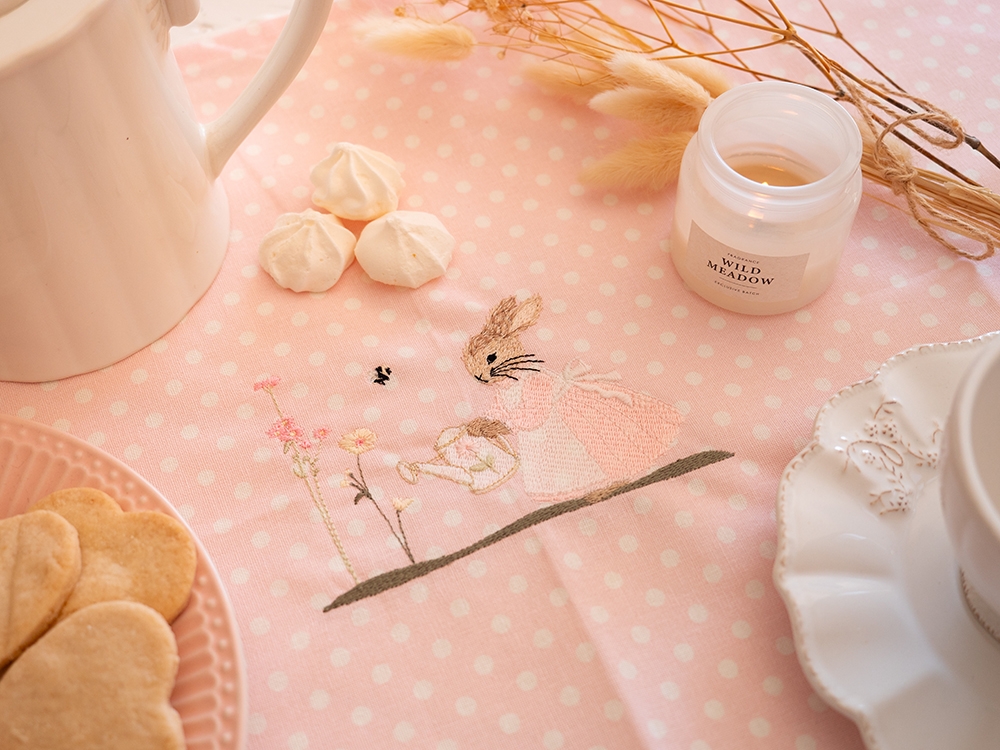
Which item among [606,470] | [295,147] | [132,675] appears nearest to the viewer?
[132,675]

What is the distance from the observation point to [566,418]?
552mm

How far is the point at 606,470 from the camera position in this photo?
0.53m

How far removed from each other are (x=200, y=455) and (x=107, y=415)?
7 centimetres

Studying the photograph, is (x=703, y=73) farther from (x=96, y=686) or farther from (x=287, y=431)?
(x=96, y=686)

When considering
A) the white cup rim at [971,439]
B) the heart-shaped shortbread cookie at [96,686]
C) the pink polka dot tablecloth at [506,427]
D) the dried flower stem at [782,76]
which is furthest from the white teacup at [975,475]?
A: the heart-shaped shortbread cookie at [96,686]

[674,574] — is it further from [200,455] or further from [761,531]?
[200,455]

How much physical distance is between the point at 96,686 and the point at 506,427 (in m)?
0.26

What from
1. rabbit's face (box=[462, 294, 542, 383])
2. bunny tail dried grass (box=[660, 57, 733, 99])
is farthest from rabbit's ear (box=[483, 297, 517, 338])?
bunny tail dried grass (box=[660, 57, 733, 99])

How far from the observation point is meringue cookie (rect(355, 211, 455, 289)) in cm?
59

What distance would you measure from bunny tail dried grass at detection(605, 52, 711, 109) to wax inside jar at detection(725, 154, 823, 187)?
2.2 inches

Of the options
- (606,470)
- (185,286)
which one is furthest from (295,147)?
(606,470)

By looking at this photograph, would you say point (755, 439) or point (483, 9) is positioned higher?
point (483, 9)

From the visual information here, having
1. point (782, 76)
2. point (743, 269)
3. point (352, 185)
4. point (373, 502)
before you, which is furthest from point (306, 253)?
point (782, 76)

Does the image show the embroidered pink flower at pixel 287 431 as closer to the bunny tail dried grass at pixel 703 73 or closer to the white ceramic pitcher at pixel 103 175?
the white ceramic pitcher at pixel 103 175
